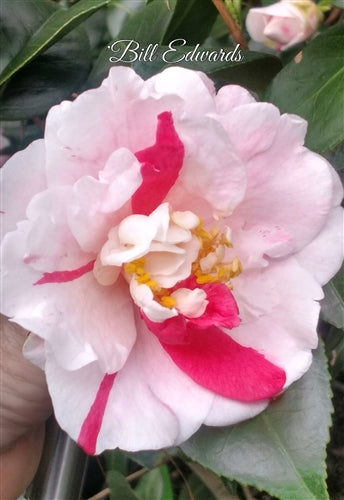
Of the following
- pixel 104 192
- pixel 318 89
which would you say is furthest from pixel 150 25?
pixel 104 192

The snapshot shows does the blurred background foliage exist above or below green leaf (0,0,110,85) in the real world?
below

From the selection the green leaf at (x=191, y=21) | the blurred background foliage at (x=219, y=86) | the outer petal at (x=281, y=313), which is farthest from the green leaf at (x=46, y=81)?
the outer petal at (x=281, y=313)

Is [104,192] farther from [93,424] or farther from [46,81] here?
[46,81]

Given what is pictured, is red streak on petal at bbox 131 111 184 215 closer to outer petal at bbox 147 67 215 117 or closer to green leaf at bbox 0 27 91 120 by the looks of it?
outer petal at bbox 147 67 215 117

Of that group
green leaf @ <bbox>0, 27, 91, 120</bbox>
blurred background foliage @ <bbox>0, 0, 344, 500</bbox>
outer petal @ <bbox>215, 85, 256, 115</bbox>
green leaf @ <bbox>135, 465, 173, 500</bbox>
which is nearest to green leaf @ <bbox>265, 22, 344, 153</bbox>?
blurred background foliage @ <bbox>0, 0, 344, 500</bbox>

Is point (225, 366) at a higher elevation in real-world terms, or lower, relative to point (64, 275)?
lower

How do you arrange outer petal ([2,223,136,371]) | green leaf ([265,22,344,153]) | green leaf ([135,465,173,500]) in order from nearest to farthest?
outer petal ([2,223,136,371]), green leaf ([265,22,344,153]), green leaf ([135,465,173,500])

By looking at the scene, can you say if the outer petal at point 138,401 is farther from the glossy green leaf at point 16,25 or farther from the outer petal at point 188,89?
the glossy green leaf at point 16,25

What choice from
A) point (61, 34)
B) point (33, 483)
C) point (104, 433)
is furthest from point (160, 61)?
point (33, 483)
